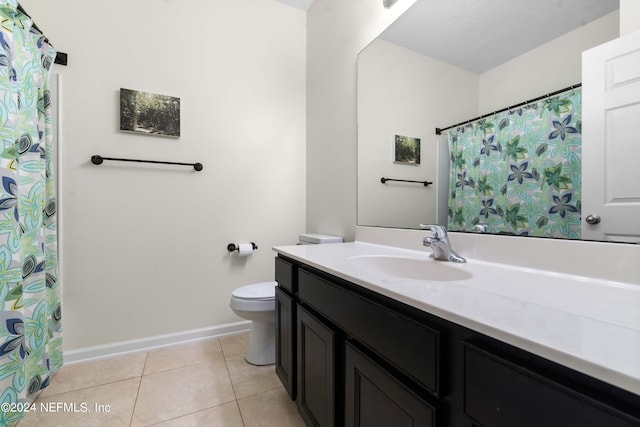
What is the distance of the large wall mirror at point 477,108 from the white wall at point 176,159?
0.89m

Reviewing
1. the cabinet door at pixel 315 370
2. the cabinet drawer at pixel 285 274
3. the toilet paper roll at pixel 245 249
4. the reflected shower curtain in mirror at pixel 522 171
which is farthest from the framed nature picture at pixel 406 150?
the toilet paper roll at pixel 245 249

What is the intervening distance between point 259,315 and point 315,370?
705mm

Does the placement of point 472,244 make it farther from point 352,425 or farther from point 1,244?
point 1,244

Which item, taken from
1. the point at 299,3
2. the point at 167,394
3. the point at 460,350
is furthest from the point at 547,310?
the point at 299,3

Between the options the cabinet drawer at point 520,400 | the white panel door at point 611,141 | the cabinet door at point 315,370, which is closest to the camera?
the cabinet drawer at point 520,400

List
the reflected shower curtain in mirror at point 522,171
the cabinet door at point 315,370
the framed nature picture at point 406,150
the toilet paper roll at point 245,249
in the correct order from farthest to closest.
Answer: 1. the toilet paper roll at point 245,249
2. the framed nature picture at point 406,150
3. the cabinet door at point 315,370
4. the reflected shower curtain in mirror at point 522,171

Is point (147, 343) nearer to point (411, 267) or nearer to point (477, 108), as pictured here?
point (411, 267)

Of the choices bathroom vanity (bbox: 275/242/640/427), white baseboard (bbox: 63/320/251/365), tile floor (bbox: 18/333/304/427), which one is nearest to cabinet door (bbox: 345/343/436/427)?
bathroom vanity (bbox: 275/242/640/427)

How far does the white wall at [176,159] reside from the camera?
1709 millimetres

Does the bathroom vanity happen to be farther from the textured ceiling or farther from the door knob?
the textured ceiling

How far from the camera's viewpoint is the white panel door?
68 centimetres

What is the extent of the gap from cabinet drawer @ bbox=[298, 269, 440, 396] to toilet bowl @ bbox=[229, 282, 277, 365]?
2.39 feet

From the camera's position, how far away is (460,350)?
507 mm

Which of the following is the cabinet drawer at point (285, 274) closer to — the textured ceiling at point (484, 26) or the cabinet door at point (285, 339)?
the cabinet door at point (285, 339)
